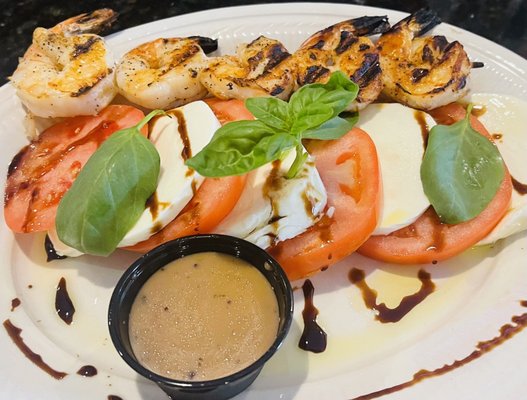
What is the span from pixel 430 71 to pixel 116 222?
166cm

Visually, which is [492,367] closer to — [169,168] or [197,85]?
[169,168]

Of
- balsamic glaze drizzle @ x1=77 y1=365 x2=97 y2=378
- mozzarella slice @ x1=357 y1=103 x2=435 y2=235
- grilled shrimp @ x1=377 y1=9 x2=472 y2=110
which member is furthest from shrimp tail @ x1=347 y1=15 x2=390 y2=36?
balsamic glaze drizzle @ x1=77 y1=365 x2=97 y2=378

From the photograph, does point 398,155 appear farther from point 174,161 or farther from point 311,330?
point 174,161

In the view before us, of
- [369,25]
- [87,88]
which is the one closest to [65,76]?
[87,88]

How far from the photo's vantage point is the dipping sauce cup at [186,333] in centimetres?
186

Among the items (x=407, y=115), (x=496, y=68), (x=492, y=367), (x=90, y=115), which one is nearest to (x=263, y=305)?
(x=492, y=367)

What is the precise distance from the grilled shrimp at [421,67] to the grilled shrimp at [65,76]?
1406 mm

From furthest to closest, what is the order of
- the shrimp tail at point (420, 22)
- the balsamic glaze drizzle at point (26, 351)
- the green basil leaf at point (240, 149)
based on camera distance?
the shrimp tail at point (420, 22)
the balsamic glaze drizzle at point (26, 351)
the green basil leaf at point (240, 149)

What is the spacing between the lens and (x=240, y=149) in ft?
6.83

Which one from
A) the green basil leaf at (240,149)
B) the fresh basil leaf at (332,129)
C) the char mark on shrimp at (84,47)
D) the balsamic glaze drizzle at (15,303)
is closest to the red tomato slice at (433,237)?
the fresh basil leaf at (332,129)

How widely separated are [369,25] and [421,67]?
473 millimetres

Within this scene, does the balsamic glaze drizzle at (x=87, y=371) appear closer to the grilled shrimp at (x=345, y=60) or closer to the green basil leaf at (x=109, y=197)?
the green basil leaf at (x=109, y=197)

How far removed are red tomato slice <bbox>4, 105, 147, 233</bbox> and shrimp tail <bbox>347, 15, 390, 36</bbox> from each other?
1272 mm

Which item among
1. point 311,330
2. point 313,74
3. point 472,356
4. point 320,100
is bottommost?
point 311,330
